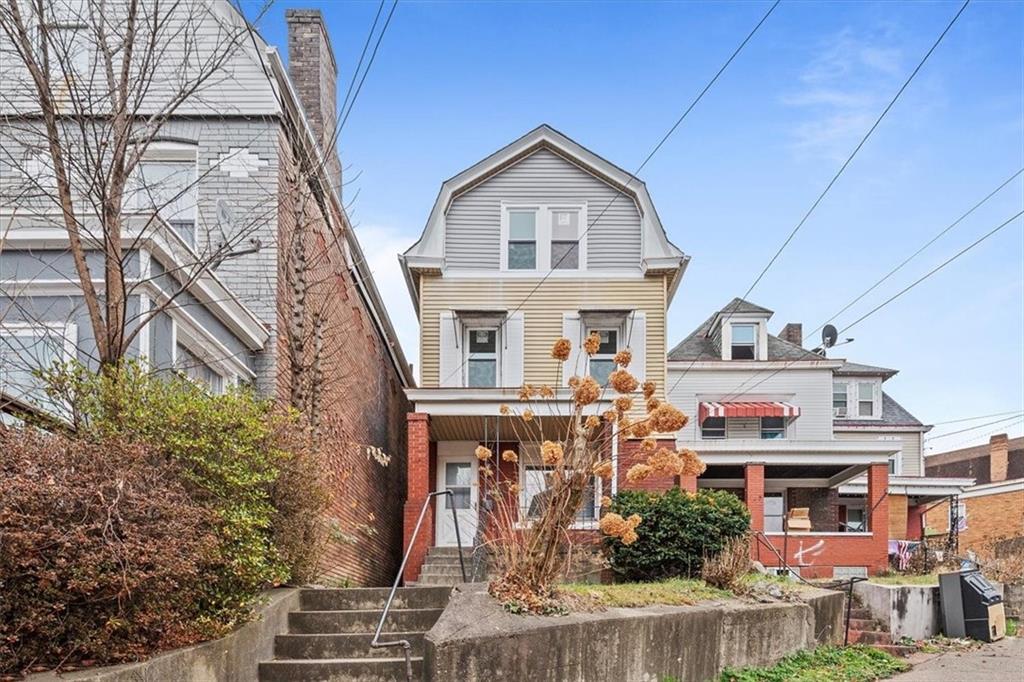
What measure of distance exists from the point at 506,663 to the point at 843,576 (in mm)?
14141

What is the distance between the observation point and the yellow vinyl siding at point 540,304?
18.1 m

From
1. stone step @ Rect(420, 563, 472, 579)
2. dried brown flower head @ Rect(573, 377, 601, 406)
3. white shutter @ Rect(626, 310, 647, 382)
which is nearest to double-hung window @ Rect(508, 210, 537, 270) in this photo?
white shutter @ Rect(626, 310, 647, 382)

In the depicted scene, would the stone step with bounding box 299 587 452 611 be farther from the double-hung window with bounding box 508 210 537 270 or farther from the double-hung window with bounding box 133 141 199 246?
the double-hung window with bounding box 508 210 537 270

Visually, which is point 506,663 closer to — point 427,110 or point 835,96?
point 427,110

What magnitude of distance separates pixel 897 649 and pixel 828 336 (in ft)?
55.2

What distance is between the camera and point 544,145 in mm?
18953

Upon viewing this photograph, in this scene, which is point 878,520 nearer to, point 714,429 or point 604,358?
point 714,429

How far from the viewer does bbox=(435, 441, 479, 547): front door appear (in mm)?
18078

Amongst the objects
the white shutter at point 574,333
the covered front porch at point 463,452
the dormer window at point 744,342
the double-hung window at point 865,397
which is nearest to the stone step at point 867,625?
the covered front porch at point 463,452

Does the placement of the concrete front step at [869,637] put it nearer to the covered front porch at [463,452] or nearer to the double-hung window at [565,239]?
the covered front porch at [463,452]

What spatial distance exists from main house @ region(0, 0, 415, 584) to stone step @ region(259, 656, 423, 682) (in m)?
2.81

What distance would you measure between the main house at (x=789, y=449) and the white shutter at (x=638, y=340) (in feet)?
8.61

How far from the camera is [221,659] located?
244 inches

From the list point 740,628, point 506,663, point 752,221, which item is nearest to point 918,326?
point 752,221
